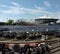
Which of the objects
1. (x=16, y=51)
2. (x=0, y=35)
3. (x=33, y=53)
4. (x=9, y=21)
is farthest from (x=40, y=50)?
(x=9, y=21)

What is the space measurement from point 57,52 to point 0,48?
8652mm

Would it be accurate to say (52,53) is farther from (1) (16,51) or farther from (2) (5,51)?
(2) (5,51)

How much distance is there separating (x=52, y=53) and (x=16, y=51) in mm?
6330

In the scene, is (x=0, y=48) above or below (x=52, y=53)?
above

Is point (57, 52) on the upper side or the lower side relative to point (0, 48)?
lower

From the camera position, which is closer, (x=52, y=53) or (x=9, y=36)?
(x=52, y=53)

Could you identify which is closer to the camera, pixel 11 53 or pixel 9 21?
pixel 11 53

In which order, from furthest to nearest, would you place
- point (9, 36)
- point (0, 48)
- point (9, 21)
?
point (9, 21), point (9, 36), point (0, 48)

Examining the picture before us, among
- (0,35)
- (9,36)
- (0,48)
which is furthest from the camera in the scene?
(0,35)

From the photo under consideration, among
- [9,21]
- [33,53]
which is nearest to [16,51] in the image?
[33,53]

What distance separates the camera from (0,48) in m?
15.0

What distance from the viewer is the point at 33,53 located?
14164mm

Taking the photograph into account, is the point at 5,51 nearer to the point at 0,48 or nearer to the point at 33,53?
the point at 0,48

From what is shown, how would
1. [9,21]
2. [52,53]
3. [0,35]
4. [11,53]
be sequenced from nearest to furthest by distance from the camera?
[11,53] < [52,53] < [0,35] < [9,21]
